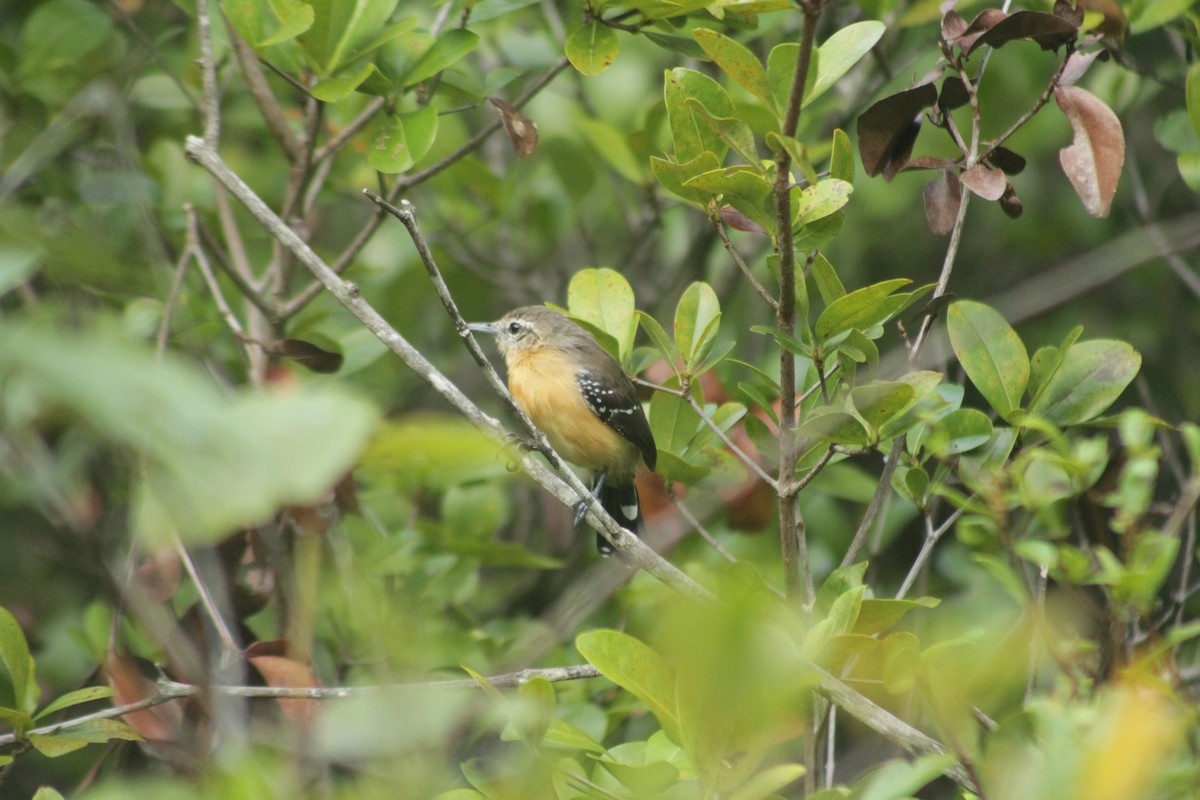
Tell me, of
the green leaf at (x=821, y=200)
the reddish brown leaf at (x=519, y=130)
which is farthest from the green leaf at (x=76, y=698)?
the green leaf at (x=821, y=200)

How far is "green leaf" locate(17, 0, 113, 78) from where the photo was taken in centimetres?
462

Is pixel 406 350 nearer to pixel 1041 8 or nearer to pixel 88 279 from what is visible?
pixel 88 279

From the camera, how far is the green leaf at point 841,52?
10.1 ft

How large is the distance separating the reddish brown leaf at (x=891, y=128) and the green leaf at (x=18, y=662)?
2.52 meters

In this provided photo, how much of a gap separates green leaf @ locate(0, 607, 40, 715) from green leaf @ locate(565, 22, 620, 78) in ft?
7.31

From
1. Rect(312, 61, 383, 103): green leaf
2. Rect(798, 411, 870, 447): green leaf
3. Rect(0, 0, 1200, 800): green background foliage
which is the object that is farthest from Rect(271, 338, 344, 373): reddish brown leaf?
Rect(798, 411, 870, 447): green leaf

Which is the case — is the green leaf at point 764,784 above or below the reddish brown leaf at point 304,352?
above

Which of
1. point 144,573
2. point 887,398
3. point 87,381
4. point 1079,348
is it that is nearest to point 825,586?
point 887,398

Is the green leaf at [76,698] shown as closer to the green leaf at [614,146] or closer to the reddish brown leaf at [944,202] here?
the reddish brown leaf at [944,202]

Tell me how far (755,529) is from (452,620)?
1354 mm

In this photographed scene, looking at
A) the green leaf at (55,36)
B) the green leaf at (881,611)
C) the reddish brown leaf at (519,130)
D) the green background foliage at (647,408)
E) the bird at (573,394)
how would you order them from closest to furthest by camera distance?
the green background foliage at (647,408)
the green leaf at (881,611)
the reddish brown leaf at (519,130)
the green leaf at (55,36)
the bird at (573,394)

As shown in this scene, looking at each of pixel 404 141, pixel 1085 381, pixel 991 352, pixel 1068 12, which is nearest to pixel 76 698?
pixel 404 141

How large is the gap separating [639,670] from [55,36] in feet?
12.0

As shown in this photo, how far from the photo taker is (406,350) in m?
3.19
